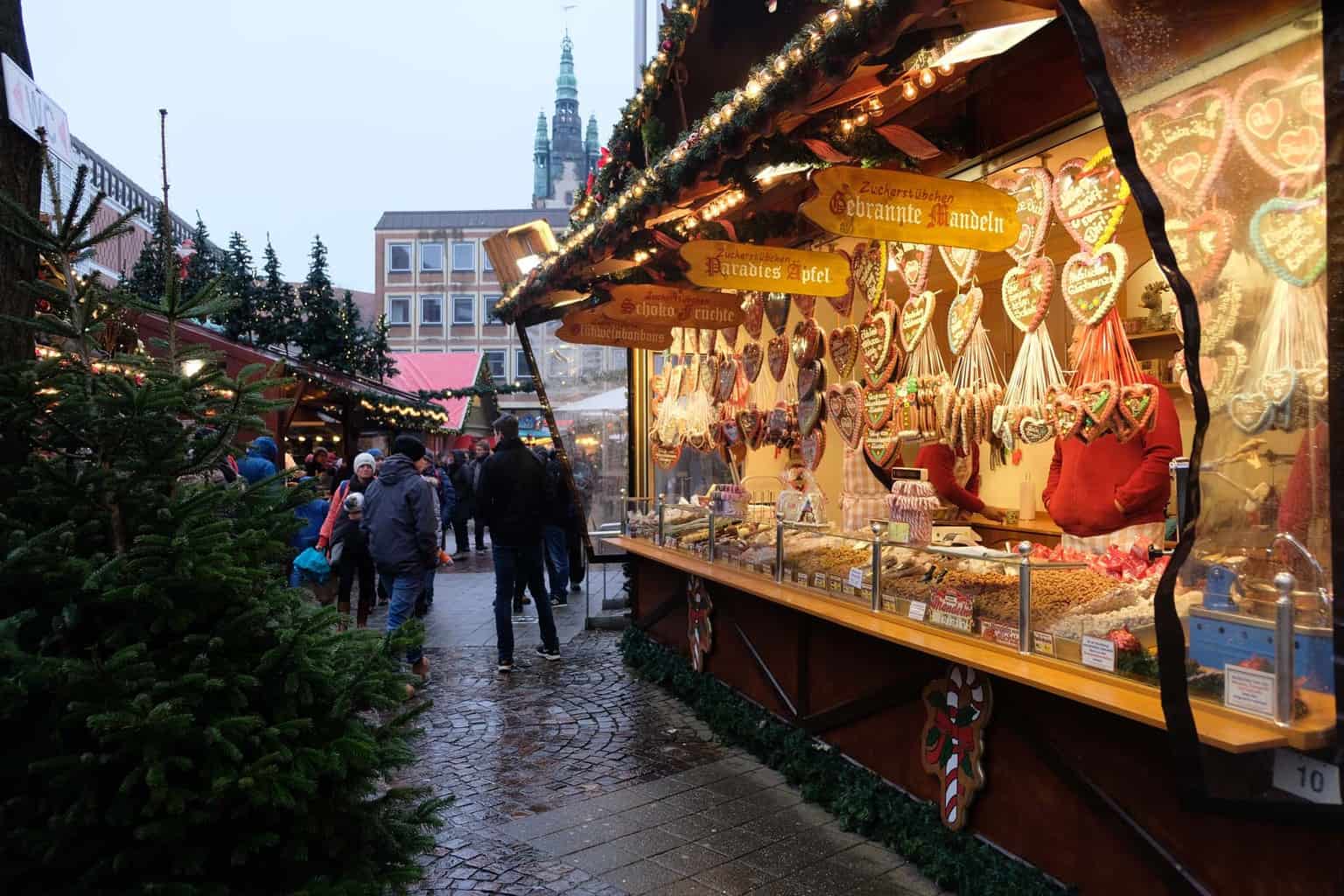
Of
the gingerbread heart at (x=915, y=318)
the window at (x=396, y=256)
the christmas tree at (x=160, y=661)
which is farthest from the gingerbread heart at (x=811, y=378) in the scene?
the window at (x=396, y=256)

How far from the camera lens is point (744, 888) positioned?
3.61 meters

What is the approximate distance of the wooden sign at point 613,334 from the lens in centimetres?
751

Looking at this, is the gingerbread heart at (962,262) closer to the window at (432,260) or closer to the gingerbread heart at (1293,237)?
the gingerbread heart at (1293,237)

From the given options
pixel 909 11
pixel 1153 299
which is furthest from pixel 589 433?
pixel 909 11

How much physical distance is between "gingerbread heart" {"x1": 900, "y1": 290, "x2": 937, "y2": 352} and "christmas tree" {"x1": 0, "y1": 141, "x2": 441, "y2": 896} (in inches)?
139

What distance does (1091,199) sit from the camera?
395cm

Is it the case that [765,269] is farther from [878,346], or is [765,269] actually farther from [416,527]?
[416,527]

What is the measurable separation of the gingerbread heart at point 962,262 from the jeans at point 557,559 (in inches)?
240

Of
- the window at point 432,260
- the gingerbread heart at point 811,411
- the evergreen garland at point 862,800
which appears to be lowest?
the evergreen garland at point 862,800

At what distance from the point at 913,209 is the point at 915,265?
85cm

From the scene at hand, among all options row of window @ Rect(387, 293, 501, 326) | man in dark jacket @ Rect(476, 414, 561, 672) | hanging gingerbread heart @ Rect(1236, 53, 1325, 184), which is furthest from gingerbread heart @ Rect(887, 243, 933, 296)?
row of window @ Rect(387, 293, 501, 326)

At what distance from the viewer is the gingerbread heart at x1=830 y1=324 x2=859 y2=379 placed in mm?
5773

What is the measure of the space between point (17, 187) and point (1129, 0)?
3152 mm

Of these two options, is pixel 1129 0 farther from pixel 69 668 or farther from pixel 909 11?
pixel 69 668
